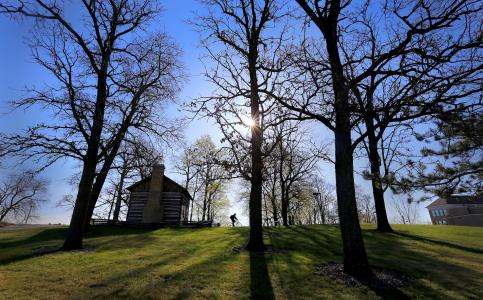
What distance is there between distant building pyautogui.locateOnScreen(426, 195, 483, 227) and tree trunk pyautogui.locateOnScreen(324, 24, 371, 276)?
6070 cm

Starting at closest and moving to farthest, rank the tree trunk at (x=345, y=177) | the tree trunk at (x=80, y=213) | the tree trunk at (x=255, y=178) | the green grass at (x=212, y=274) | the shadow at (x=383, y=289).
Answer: the shadow at (x=383, y=289)
the green grass at (x=212, y=274)
the tree trunk at (x=345, y=177)
the tree trunk at (x=255, y=178)
the tree trunk at (x=80, y=213)

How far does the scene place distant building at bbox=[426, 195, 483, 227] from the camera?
196 ft

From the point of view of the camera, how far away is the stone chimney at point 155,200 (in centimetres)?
2859

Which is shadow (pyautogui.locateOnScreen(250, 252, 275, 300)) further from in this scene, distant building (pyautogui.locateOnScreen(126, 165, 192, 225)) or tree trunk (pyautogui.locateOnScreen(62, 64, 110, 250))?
distant building (pyautogui.locateOnScreen(126, 165, 192, 225))

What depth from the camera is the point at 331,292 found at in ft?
22.9

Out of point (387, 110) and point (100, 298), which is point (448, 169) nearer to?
point (387, 110)

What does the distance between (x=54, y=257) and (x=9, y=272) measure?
92.2 inches

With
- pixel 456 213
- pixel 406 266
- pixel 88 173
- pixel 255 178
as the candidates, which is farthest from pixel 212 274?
pixel 456 213

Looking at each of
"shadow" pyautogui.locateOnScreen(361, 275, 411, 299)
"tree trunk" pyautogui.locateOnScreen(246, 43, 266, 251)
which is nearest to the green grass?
"shadow" pyautogui.locateOnScreen(361, 275, 411, 299)

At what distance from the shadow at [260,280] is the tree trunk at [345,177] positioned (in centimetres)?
226

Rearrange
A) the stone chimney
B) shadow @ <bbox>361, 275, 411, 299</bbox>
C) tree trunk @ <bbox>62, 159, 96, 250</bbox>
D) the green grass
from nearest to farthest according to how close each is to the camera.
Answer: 1. shadow @ <bbox>361, 275, 411, 299</bbox>
2. the green grass
3. tree trunk @ <bbox>62, 159, 96, 250</bbox>
4. the stone chimney

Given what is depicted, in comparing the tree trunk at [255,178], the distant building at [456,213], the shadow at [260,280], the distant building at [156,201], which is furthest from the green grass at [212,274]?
the distant building at [456,213]

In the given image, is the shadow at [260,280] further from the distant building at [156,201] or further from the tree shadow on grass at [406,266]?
the distant building at [156,201]

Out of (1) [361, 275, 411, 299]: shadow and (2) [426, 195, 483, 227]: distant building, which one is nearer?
(1) [361, 275, 411, 299]: shadow
